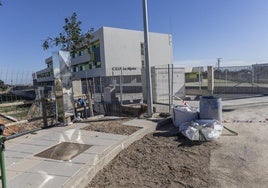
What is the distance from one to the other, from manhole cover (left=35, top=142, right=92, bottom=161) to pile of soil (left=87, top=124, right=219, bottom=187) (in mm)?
790

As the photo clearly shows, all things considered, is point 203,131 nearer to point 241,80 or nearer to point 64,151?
point 64,151

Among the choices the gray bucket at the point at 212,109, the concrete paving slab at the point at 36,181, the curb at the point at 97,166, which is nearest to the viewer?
the concrete paving slab at the point at 36,181

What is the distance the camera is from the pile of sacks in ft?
19.0

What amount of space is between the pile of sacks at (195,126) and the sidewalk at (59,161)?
1.02 m

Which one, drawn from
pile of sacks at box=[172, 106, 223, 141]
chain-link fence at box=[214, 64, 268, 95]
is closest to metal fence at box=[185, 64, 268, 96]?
chain-link fence at box=[214, 64, 268, 95]

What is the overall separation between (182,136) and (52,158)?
349 centimetres

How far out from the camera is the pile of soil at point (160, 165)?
3.79 m

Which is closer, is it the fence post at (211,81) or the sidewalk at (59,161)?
the sidewalk at (59,161)

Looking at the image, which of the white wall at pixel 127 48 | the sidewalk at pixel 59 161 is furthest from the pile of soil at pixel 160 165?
the white wall at pixel 127 48

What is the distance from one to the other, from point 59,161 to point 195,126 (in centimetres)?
364

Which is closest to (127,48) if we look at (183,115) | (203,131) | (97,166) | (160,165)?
(183,115)

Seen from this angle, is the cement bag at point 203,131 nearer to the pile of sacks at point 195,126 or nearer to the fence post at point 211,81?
the pile of sacks at point 195,126

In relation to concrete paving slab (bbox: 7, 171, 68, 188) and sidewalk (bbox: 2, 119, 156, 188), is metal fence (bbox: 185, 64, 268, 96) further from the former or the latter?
concrete paving slab (bbox: 7, 171, 68, 188)

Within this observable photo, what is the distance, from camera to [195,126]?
20.3ft
